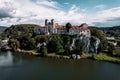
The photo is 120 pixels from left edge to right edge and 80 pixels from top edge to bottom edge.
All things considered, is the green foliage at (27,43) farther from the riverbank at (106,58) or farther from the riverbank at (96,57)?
the riverbank at (106,58)

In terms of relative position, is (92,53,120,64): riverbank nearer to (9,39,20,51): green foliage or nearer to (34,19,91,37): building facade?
(34,19,91,37): building facade

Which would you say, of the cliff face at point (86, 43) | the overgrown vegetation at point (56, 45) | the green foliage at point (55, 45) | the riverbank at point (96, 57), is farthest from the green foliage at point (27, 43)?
the cliff face at point (86, 43)

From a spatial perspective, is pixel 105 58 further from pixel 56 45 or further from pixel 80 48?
pixel 56 45

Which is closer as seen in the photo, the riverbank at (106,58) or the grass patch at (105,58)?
the riverbank at (106,58)

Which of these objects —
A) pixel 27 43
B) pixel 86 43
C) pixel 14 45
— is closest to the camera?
pixel 86 43

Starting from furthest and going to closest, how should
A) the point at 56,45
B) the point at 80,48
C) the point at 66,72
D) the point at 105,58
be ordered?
1. the point at 56,45
2. the point at 80,48
3. the point at 105,58
4. the point at 66,72

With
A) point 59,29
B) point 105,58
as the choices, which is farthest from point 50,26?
point 105,58

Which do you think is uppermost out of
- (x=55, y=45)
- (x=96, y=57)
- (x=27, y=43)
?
(x=27, y=43)

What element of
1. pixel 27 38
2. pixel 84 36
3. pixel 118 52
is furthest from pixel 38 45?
pixel 118 52

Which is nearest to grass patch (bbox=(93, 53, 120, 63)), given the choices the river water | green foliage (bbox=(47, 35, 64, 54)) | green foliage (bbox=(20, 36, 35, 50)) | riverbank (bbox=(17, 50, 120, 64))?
riverbank (bbox=(17, 50, 120, 64))

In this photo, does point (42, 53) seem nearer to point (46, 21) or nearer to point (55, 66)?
point (55, 66)

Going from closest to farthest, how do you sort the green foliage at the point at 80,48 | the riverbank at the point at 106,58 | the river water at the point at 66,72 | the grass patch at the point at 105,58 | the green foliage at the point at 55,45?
the river water at the point at 66,72, the riverbank at the point at 106,58, the grass patch at the point at 105,58, the green foliage at the point at 80,48, the green foliage at the point at 55,45
